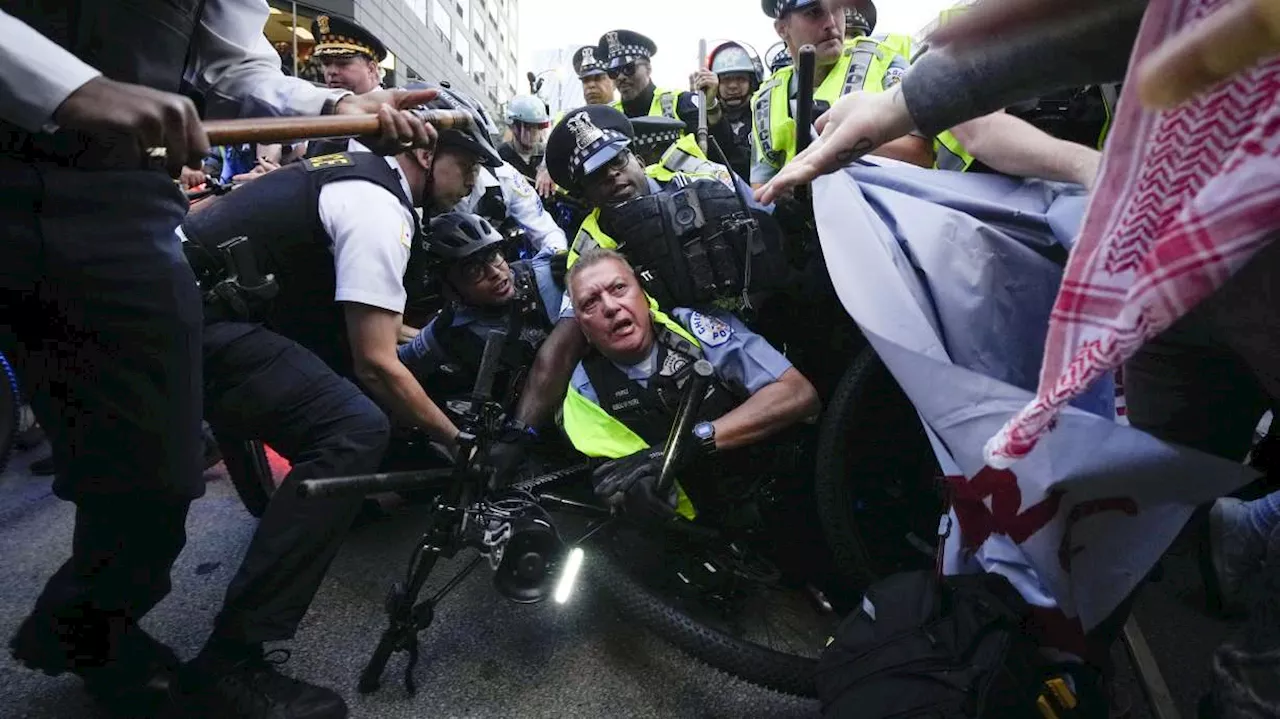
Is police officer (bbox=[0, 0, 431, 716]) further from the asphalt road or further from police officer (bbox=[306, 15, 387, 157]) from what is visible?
police officer (bbox=[306, 15, 387, 157])

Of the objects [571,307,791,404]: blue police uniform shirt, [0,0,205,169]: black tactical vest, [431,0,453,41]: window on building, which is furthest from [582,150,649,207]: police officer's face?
[431,0,453,41]: window on building

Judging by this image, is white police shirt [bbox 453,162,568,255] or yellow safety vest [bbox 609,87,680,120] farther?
yellow safety vest [bbox 609,87,680,120]

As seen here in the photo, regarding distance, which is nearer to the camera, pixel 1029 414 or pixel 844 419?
pixel 1029 414

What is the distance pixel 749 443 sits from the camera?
194cm

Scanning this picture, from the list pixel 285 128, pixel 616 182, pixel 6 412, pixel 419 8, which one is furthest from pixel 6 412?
pixel 419 8

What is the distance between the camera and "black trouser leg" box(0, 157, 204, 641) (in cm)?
120

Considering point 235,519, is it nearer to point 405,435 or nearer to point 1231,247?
point 405,435

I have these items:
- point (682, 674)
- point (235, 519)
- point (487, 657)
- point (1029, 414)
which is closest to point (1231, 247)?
point (1029, 414)

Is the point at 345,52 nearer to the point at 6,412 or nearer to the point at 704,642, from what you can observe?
the point at 6,412

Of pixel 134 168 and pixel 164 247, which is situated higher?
pixel 134 168

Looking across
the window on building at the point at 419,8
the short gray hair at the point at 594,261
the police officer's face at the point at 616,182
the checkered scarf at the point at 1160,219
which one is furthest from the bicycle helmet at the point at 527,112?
the window on building at the point at 419,8

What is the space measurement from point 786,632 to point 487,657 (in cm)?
89

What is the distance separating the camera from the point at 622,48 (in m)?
4.27

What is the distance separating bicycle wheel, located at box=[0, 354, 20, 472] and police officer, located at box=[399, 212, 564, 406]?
186 cm
